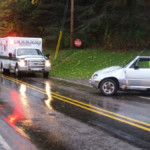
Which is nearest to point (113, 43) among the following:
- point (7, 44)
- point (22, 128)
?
point (7, 44)

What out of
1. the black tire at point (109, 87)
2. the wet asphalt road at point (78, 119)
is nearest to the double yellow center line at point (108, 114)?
the wet asphalt road at point (78, 119)

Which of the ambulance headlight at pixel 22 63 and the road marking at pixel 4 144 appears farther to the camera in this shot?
the ambulance headlight at pixel 22 63

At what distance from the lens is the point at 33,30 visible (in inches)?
1925

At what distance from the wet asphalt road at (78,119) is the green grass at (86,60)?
1094cm

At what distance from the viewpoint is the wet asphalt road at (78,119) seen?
23.2 feet

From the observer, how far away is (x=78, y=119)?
9.28m

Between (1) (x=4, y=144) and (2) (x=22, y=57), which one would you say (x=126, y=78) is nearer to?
(1) (x=4, y=144)

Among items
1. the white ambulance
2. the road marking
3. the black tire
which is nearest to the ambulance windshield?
the white ambulance

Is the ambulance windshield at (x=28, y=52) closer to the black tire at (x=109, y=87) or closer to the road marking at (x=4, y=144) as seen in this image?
the black tire at (x=109, y=87)

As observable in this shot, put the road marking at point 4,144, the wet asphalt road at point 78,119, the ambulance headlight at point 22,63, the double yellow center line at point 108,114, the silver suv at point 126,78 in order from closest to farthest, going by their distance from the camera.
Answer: the road marking at point 4,144 → the wet asphalt road at point 78,119 → the double yellow center line at point 108,114 → the silver suv at point 126,78 → the ambulance headlight at point 22,63

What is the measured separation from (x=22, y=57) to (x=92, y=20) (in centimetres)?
1335

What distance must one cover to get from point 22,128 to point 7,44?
731 inches

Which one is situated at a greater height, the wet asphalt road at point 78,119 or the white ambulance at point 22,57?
the white ambulance at point 22,57

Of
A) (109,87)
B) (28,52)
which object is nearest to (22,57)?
(28,52)
